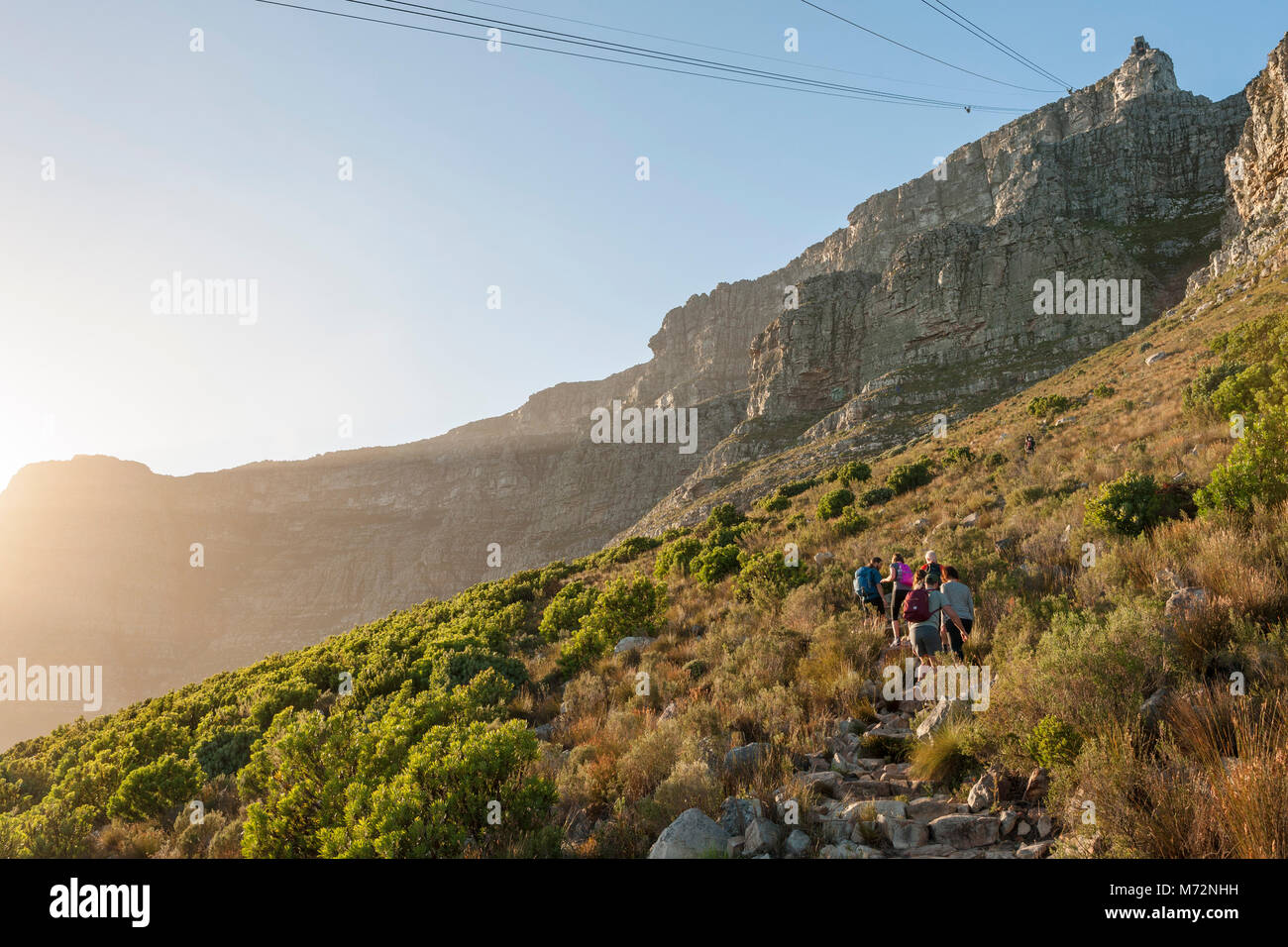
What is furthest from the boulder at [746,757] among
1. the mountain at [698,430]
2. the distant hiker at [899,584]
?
the mountain at [698,430]

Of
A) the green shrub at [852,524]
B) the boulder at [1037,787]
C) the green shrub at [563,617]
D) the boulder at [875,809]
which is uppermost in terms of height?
the green shrub at [852,524]

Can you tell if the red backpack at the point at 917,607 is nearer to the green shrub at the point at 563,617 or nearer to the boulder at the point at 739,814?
the boulder at the point at 739,814

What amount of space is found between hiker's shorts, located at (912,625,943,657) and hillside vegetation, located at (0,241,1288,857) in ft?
1.38

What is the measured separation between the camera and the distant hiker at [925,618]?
24.3ft

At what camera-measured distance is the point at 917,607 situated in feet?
24.9

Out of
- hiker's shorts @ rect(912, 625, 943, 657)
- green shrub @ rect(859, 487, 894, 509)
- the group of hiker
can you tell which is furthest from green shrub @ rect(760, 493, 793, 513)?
hiker's shorts @ rect(912, 625, 943, 657)

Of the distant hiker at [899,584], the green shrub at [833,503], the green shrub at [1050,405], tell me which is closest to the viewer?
the distant hiker at [899,584]

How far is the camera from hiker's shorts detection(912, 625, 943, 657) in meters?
7.38

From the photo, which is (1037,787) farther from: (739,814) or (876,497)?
(876,497)

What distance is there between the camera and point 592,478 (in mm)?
117750

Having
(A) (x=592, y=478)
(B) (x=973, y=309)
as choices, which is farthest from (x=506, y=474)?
(B) (x=973, y=309)

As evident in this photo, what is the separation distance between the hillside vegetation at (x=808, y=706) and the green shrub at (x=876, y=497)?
4.54 m
